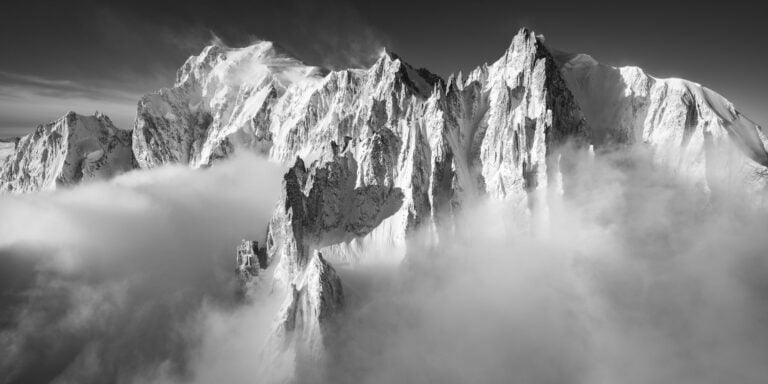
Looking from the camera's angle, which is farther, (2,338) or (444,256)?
(2,338)

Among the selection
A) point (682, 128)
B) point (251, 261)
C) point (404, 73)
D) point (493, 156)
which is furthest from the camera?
point (404, 73)

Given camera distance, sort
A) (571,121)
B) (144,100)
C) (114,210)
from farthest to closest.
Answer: (144,100), (114,210), (571,121)

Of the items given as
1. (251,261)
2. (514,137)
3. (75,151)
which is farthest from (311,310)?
(75,151)

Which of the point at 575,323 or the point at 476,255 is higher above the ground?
the point at 476,255

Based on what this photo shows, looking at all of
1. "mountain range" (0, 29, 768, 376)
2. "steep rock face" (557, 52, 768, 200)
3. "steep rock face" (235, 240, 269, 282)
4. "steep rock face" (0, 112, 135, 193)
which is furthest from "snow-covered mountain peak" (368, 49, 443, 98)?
"steep rock face" (0, 112, 135, 193)

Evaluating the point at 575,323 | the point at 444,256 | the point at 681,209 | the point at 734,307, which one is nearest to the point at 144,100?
the point at 444,256

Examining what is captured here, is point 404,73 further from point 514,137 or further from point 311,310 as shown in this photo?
point 311,310

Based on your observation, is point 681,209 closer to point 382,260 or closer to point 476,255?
point 476,255

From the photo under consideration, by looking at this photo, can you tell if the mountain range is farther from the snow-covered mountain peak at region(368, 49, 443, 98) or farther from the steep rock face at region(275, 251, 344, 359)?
the snow-covered mountain peak at region(368, 49, 443, 98)
